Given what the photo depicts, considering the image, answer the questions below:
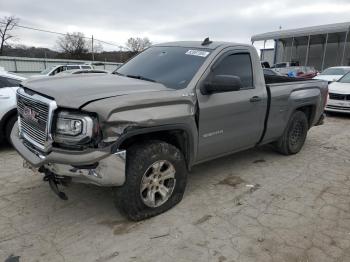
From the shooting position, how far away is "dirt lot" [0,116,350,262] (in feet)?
9.95

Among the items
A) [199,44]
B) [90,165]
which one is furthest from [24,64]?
[90,165]

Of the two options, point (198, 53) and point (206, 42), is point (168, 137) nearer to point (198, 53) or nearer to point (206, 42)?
point (198, 53)

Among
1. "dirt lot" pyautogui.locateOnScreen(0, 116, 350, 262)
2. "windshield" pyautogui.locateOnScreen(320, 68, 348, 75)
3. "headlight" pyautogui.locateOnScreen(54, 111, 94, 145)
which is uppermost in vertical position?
"windshield" pyautogui.locateOnScreen(320, 68, 348, 75)

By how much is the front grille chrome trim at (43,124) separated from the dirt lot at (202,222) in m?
0.87

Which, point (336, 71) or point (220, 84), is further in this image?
point (336, 71)

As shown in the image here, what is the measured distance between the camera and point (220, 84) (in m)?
3.76

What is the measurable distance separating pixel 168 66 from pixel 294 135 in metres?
3.05

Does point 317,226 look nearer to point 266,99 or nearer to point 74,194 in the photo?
point 266,99

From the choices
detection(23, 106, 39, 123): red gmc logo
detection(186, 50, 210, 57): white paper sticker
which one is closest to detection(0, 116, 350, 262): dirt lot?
detection(23, 106, 39, 123): red gmc logo

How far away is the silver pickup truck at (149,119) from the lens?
2988 mm

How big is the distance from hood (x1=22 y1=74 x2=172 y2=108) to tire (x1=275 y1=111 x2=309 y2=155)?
2956 millimetres

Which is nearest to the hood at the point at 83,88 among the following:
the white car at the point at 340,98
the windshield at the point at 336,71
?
the white car at the point at 340,98

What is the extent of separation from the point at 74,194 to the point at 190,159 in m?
1.55

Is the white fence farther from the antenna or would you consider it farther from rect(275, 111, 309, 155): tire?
the antenna
